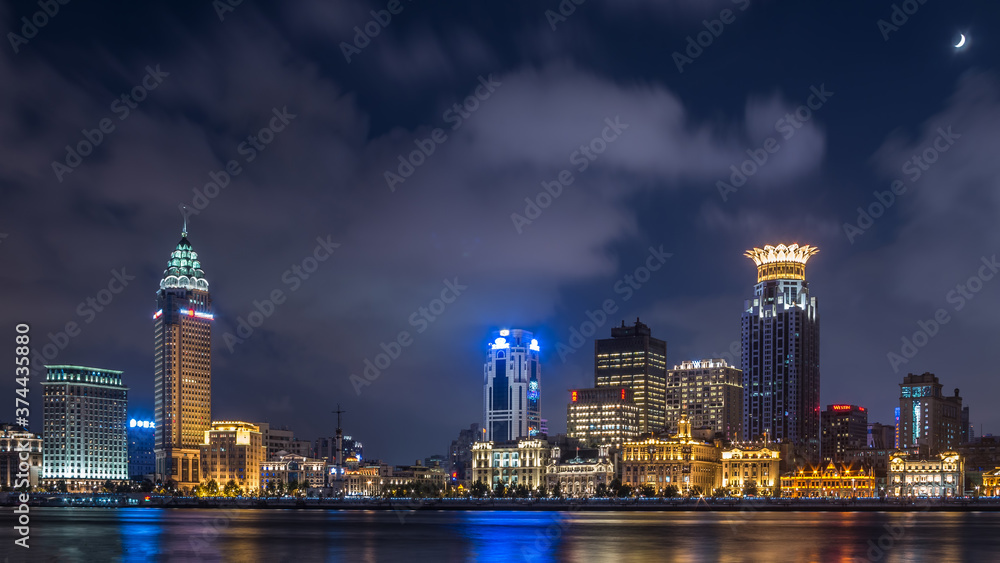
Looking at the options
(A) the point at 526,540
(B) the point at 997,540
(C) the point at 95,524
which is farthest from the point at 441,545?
(C) the point at 95,524

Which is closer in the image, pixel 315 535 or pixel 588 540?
pixel 588 540

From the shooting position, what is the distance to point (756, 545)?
100312mm

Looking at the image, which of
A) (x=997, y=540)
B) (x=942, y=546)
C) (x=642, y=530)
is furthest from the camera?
(x=642, y=530)

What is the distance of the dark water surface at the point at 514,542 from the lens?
89.5 meters

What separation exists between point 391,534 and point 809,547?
149 feet

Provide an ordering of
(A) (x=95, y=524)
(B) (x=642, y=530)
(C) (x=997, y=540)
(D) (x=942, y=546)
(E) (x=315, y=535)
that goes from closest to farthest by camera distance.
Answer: (D) (x=942, y=546)
(C) (x=997, y=540)
(E) (x=315, y=535)
(B) (x=642, y=530)
(A) (x=95, y=524)

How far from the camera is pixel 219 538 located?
4552 inches

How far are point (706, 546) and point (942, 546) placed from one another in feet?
69.4

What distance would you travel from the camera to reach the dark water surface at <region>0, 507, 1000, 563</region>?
89.5 metres

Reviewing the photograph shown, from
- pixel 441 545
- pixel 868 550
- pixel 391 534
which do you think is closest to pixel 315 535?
pixel 391 534

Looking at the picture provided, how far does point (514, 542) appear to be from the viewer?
106m

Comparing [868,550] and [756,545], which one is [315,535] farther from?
[868,550]

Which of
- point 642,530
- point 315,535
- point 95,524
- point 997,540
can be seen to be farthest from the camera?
point 95,524

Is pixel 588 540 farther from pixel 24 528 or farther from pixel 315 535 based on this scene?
pixel 24 528
